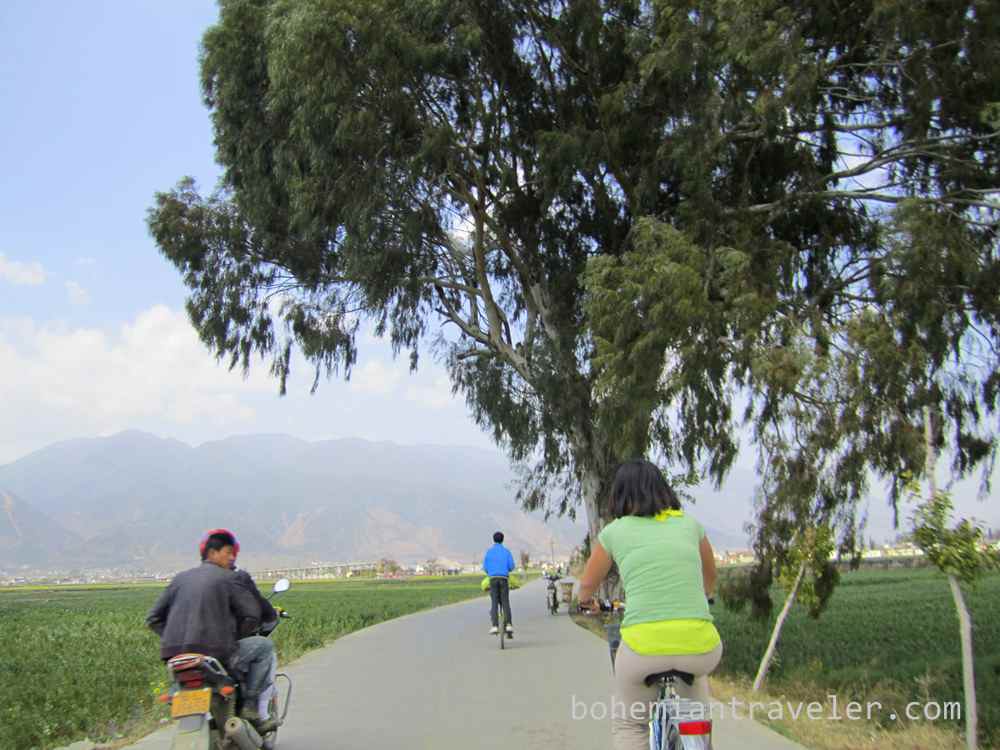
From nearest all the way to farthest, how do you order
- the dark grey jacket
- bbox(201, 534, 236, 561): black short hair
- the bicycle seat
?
the bicycle seat < the dark grey jacket < bbox(201, 534, 236, 561): black short hair

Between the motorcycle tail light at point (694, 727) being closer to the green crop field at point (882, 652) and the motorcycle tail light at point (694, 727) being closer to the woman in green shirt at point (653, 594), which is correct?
the woman in green shirt at point (653, 594)

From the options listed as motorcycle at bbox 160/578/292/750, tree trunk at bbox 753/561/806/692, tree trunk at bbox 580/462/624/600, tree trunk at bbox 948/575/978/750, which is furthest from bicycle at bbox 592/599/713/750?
tree trunk at bbox 580/462/624/600

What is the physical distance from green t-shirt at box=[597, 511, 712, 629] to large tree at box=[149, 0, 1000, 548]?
806 cm

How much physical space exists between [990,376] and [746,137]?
209 inches

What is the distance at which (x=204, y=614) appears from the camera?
5.96 m

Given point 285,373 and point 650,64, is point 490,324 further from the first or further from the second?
point 650,64

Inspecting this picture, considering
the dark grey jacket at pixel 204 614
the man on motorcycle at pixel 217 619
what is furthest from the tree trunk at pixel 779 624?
the dark grey jacket at pixel 204 614

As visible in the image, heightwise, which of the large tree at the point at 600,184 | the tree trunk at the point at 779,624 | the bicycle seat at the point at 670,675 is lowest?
the tree trunk at the point at 779,624

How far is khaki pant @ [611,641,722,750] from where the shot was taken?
166 inches

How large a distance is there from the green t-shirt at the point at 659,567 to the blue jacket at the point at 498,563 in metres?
10.6

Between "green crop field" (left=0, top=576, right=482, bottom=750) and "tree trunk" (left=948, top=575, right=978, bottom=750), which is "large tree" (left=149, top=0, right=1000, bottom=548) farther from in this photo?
"green crop field" (left=0, top=576, right=482, bottom=750)

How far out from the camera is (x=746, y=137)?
648 inches

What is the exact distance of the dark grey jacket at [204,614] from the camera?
19.2 ft

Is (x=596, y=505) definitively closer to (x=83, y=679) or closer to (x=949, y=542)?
(x=83, y=679)
